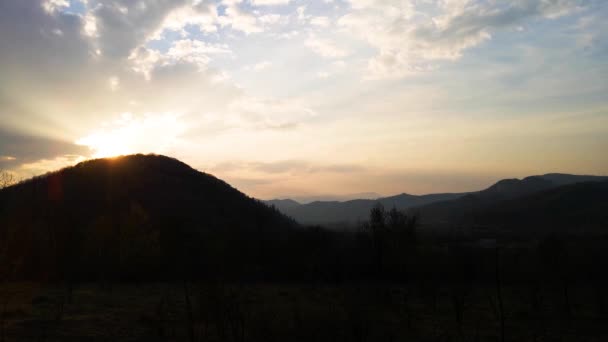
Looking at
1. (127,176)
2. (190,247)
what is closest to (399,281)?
(190,247)

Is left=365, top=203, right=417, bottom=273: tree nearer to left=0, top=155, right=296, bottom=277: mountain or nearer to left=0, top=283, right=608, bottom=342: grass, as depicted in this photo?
left=0, top=283, right=608, bottom=342: grass

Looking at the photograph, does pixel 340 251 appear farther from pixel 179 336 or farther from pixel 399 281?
pixel 179 336

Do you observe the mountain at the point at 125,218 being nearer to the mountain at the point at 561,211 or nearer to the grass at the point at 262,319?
the grass at the point at 262,319

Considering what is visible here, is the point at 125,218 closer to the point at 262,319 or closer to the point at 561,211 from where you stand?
the point at 262,319

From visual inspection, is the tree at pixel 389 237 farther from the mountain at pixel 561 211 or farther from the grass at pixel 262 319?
the mountain at pixel 561 211

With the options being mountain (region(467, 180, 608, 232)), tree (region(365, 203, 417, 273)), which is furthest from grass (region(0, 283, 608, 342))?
mountain (region(467, 180, 608, 232))

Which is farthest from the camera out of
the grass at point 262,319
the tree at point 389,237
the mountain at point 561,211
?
the mountain at point 561,211

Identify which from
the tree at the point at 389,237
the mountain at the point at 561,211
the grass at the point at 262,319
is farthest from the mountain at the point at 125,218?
the mountain at the point at 561,211

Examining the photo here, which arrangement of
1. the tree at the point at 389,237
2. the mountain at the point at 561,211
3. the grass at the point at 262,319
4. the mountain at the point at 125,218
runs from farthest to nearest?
the mountain at the point at 561,211 < the tree at the point at 389,237 < the mountain at the point at 125,218 < the grass at the point at 262,319

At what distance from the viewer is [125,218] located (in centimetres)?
5572

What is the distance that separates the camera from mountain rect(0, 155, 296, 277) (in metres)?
41.7

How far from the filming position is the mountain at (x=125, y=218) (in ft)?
137

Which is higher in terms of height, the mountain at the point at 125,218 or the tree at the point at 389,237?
the mountain at the point at 125,218

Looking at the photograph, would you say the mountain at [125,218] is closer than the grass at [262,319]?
No
